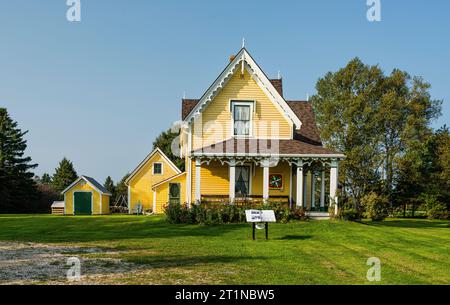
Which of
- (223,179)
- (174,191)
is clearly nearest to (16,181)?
(174,191)

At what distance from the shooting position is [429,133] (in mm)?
46219

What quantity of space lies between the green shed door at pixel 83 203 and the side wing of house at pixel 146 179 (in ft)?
12.3

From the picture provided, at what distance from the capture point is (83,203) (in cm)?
4131

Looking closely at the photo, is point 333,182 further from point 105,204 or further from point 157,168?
point 105,204

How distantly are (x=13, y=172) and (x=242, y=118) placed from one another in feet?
140

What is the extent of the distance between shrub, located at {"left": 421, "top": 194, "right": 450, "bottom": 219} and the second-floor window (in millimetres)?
24451

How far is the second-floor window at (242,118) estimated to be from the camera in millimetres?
26766

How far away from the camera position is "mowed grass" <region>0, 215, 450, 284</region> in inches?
391

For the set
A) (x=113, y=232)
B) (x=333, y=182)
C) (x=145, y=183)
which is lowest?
(x=113, y=232)

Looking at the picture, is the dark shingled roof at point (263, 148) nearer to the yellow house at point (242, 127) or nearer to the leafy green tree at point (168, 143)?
the yellow house at point (242, 127)

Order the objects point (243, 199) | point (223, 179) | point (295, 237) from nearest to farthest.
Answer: point (295, 237), point (243, 199), point (223, 179)

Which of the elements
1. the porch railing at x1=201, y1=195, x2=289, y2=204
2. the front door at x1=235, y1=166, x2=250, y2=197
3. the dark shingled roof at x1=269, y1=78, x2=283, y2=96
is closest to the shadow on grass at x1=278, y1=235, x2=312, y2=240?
the porch railing at x1=201, y1=195, x2=289, y2=204

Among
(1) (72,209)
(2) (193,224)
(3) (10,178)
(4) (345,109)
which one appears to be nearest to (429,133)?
(4) (345,109)

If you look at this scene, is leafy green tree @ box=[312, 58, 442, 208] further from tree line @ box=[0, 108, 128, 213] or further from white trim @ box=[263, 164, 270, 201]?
tree line @ box=[0, 108, 128, 213]
